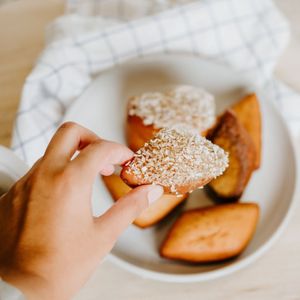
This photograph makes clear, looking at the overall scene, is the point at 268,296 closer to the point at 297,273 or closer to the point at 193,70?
the point at 297,273

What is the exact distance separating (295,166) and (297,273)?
0.22m

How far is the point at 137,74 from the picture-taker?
39.3 inches

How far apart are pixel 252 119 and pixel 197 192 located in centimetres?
20

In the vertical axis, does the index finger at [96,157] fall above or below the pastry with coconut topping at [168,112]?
above

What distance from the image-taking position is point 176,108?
0.88m

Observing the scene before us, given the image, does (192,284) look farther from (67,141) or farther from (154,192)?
(67,141)

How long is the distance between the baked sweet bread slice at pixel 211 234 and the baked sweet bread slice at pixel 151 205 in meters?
0.03

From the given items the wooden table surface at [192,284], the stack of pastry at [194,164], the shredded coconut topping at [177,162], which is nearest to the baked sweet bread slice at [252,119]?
the stack of pastry at [194,164]

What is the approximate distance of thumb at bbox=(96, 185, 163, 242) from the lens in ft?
1.68

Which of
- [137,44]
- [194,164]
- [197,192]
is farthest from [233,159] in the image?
[137,44]

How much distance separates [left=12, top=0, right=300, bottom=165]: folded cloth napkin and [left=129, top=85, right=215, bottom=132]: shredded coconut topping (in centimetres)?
16

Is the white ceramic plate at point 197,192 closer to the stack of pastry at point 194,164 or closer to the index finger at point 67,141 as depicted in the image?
the stack of pastry at point 194,164

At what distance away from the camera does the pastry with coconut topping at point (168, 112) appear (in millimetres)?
Result: 862

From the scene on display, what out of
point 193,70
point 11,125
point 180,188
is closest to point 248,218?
point 180,188
